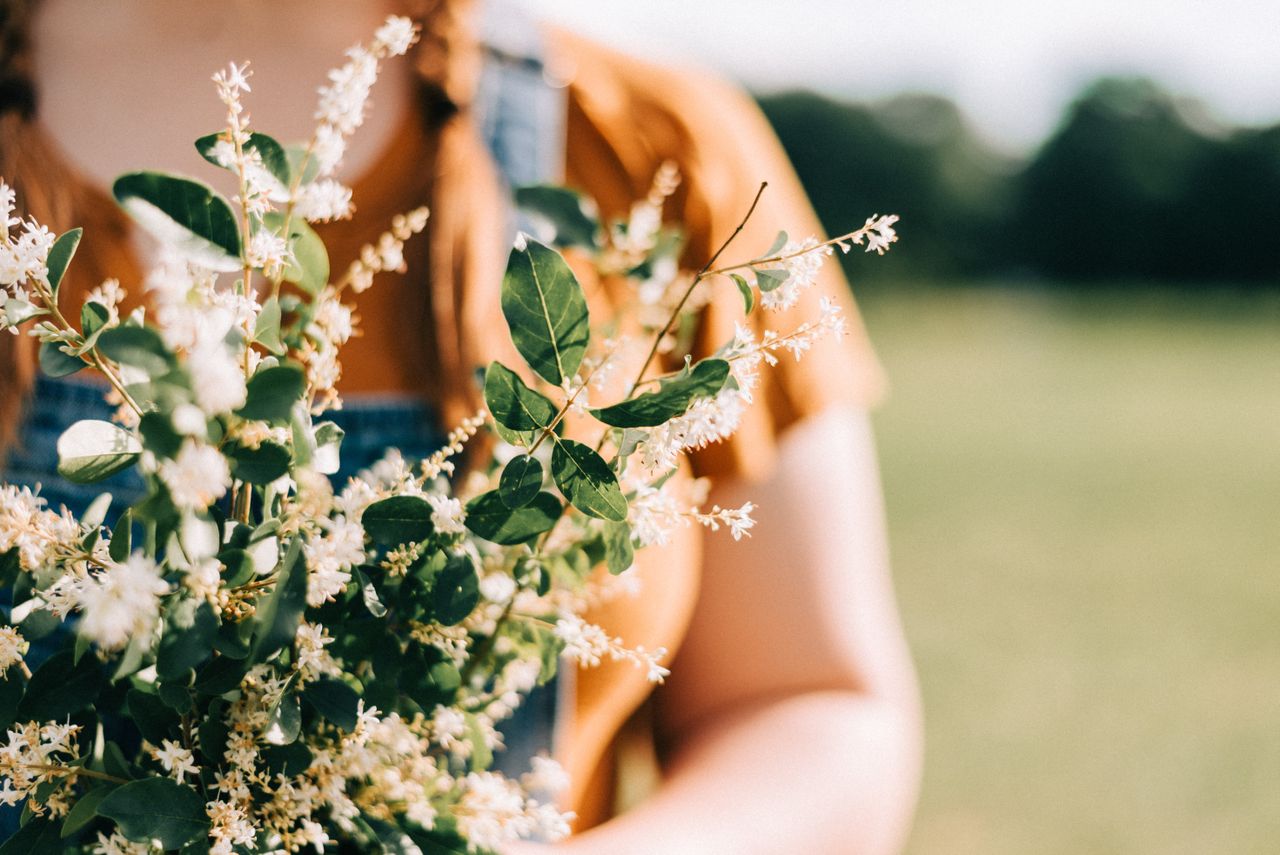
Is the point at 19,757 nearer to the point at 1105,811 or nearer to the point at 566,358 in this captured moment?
the point at 566,358

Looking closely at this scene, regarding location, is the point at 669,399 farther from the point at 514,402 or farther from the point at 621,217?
the point at 621,217

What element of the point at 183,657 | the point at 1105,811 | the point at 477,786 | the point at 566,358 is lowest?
the point at 1105,811

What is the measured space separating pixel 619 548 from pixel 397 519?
5.8 inches

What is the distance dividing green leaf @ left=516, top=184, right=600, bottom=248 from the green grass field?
4664mm

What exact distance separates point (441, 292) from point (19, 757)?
76 cm

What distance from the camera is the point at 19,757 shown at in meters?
0.68

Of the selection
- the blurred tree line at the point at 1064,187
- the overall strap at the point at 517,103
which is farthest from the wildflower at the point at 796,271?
the blurred tree line at the point at 1064,187

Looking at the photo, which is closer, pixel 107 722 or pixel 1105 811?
pixel 107 722

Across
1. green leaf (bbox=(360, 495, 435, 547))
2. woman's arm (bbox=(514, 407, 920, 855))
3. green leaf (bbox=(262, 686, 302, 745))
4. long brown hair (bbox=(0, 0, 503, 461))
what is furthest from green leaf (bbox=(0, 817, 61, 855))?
woman's arm (bbox=(514, 407, 920, 855))

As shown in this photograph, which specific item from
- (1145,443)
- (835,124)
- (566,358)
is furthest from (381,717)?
(835,124)

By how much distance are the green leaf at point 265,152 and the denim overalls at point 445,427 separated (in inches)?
23.1

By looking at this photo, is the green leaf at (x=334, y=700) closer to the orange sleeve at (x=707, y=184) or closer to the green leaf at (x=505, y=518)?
the green leaf at (x=505, y=518)

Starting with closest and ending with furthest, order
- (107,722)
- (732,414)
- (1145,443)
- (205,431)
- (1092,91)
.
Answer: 1. (205,431)
2. (732,414)
3. (107,722)
4. (1145,443)
5. (1092,91)

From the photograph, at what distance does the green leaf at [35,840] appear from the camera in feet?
2.35
